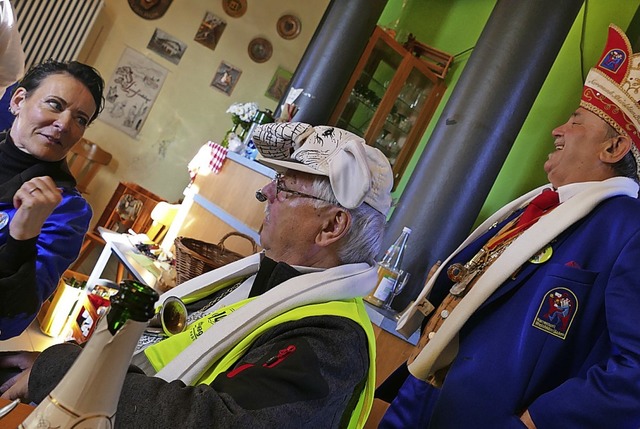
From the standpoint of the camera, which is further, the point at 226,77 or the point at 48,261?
the point at 226,77

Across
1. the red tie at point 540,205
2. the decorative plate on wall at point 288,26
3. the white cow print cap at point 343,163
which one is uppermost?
the decorative plate on wall at point 288,26

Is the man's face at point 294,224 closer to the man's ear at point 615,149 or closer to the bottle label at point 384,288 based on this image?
the man's ear at point 615,149

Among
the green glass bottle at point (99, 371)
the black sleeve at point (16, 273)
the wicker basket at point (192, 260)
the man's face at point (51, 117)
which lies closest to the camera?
the green glass bottle at point (99, 371)

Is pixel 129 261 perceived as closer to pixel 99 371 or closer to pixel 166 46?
pixel 99 371

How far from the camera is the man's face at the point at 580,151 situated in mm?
1511

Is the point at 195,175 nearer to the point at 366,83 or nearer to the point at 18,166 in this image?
the point at 366,83

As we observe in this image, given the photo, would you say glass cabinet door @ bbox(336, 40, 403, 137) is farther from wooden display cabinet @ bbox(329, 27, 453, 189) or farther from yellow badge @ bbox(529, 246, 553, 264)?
yellow badge @ bbox(529, 246, 553, 264)

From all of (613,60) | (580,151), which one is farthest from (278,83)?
(580,151)

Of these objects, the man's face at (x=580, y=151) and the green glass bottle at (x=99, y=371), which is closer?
the green glass bottle at (x=99, y=371)

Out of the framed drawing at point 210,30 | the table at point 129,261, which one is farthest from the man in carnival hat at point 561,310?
the framed drawing at point 210,30

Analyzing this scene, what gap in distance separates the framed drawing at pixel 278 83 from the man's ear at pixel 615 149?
5040mm

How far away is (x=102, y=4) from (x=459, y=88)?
397 centimetres

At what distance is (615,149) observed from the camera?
4.89ft

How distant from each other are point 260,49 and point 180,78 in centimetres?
95
